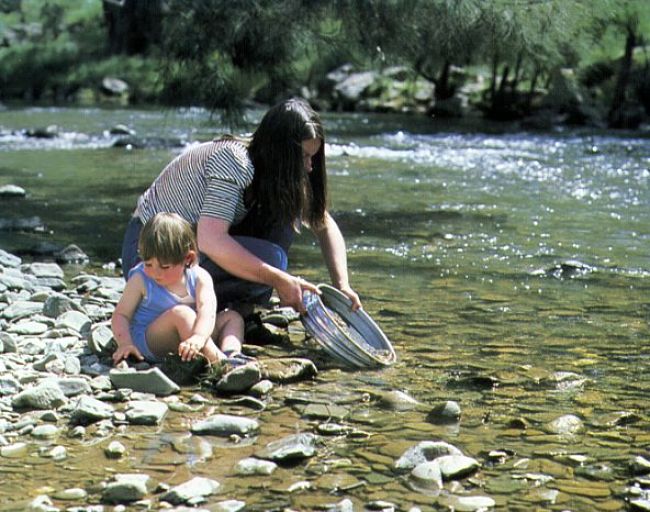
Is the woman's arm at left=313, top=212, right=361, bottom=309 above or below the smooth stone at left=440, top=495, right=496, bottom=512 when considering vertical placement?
above

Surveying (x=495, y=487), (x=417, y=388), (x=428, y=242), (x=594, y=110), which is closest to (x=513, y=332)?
(x=417, y=388)

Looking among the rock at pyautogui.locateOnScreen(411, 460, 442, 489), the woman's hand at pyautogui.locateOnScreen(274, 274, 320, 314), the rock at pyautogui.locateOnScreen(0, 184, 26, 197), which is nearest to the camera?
the rock at pyautogui.locateOnScreen(411, 460, 442, 489)

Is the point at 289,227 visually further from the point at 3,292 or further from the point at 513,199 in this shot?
the point at 513,199

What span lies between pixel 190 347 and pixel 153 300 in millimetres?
276

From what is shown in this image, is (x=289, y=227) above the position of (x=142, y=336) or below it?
above

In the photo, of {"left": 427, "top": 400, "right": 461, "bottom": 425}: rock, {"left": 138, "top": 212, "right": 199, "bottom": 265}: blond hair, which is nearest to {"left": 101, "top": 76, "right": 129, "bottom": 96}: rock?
{"left": 138, "top": 212, "right": 199, "bottom": 265}: blond hair

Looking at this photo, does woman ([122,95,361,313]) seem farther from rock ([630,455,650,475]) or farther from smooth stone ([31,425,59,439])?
rock ([630,455,650,475])

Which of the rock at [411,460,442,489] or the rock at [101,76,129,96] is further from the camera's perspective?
the rock at [101,76,129,96]

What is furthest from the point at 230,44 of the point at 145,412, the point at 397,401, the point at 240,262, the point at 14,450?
the point at 14,450

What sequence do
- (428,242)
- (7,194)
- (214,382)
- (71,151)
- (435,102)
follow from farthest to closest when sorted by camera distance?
(435,102), (71,151), (7,194), (428,242), (214,382)

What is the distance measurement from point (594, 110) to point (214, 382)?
57.5 ft

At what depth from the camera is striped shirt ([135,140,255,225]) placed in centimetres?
489

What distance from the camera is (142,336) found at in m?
4.72

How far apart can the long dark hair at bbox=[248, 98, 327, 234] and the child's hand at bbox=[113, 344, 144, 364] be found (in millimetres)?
805
